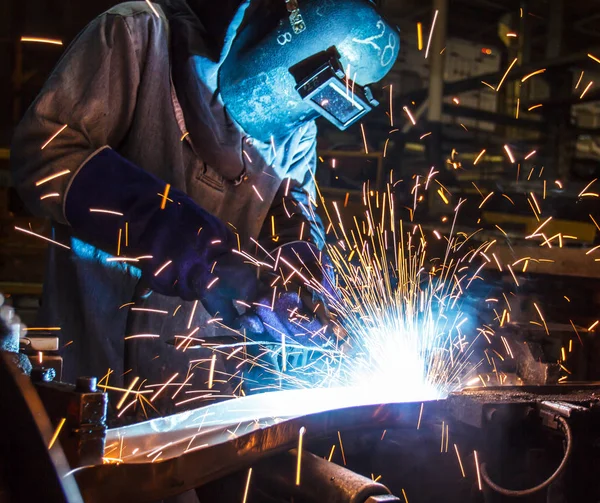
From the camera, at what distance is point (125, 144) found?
222 centimetres

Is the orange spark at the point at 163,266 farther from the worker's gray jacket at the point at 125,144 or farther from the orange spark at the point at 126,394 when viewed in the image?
the orange spark at the point at 126,394

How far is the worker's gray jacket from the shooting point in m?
1.94

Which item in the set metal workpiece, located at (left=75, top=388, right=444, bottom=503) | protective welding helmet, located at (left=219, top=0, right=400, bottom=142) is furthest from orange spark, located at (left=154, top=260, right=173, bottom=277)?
protective welding helmet, located at (left=219, top=0, right=400, bottom=142)

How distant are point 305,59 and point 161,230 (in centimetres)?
77

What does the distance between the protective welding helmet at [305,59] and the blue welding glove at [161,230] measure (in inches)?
21.2

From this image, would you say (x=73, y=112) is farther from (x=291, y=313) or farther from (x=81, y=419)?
(x=81, y=419)

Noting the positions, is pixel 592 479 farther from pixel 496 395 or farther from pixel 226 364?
pixel 226 364

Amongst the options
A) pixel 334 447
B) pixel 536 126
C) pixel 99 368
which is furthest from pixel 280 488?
pixel 536 126

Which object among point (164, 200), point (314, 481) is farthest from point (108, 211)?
point (314, 481)

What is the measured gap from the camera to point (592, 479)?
127cm

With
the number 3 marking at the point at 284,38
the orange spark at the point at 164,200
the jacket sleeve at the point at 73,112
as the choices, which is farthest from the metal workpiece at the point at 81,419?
the number 3 marking at the point at 284,38

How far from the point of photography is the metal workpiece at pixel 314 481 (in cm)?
101

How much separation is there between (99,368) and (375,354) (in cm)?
96

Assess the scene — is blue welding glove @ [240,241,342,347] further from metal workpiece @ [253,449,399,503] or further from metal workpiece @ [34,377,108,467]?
metal workpiece @ [34,377,108,467]
